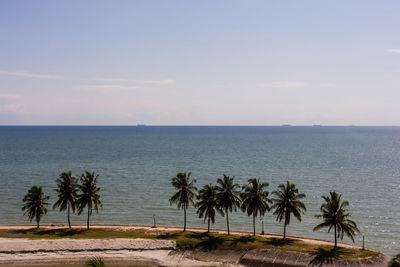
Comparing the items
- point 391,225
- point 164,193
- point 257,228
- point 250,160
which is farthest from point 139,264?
point 250,160

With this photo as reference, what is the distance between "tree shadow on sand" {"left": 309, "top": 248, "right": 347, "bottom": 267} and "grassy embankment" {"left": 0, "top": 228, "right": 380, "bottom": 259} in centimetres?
16

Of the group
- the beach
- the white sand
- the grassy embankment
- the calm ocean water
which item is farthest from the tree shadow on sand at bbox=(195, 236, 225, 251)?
the calm ocean water

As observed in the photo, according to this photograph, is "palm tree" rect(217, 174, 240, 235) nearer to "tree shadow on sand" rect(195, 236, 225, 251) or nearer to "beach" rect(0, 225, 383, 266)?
"tree shadow on sand" rect(195, 236, 225, 251)

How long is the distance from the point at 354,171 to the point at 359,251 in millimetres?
98561

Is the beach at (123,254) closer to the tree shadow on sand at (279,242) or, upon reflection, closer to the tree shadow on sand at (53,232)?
the tree shadow on sand at (279,242)

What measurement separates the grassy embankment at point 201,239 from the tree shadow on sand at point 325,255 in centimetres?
16

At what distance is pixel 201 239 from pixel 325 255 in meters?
21.7

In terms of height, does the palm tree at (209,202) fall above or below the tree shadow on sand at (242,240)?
above

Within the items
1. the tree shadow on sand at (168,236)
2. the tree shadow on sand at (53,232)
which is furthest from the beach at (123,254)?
the tree shadow on sand at (53,232)

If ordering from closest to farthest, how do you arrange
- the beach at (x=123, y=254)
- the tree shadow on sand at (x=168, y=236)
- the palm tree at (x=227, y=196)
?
1. the beach at (x=123, y=254)
2. the tree shadow on sand at (x=168, y=236)
3. the palm tree at (x=227, y=196)

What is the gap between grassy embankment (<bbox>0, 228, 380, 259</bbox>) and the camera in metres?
56.8

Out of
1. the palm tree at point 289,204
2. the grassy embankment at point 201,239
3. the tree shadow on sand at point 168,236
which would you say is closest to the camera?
the grassy embankment at point 201,239

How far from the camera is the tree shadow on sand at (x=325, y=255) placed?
5169 cm

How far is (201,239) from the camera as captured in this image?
62.2 m
